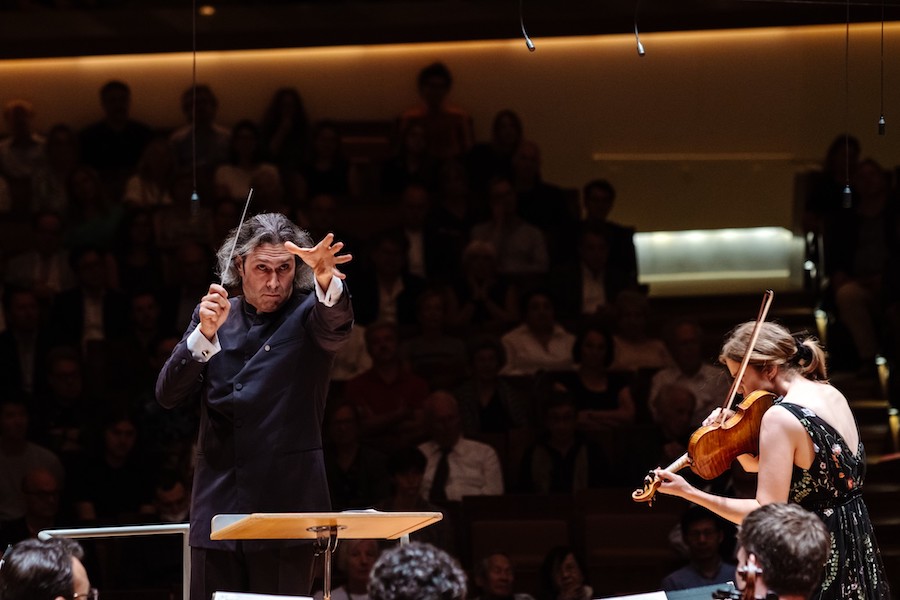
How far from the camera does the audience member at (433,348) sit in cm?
684

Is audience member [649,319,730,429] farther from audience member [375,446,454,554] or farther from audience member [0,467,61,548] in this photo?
audience member [0,467,61,548]

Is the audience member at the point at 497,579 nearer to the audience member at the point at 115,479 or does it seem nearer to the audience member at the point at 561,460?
the audience member at the point at 561,460

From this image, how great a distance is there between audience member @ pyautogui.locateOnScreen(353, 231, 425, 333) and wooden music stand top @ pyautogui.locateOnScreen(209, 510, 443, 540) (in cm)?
417

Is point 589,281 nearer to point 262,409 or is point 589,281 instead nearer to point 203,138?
point 203,138

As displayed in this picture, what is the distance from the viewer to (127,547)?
579 cm

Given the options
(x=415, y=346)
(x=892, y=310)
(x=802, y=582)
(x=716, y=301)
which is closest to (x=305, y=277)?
(x=802, y=582)

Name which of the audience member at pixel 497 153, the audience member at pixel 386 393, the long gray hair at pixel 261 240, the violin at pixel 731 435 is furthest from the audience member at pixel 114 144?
the violin at pixel 731 435

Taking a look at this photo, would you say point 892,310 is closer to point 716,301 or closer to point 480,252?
point 716,301

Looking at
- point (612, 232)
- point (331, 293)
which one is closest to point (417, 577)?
point (331, 293)

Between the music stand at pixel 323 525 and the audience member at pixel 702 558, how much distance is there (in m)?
2.59

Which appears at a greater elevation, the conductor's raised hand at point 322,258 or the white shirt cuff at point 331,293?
the conductor's raised hand at point 322,258

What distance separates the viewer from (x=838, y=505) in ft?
11.0

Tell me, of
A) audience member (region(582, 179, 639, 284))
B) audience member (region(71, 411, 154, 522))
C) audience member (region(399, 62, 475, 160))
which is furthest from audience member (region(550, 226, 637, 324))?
audience member (region(71, 411, 154, 522))

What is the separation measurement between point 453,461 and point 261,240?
9.74 ft
